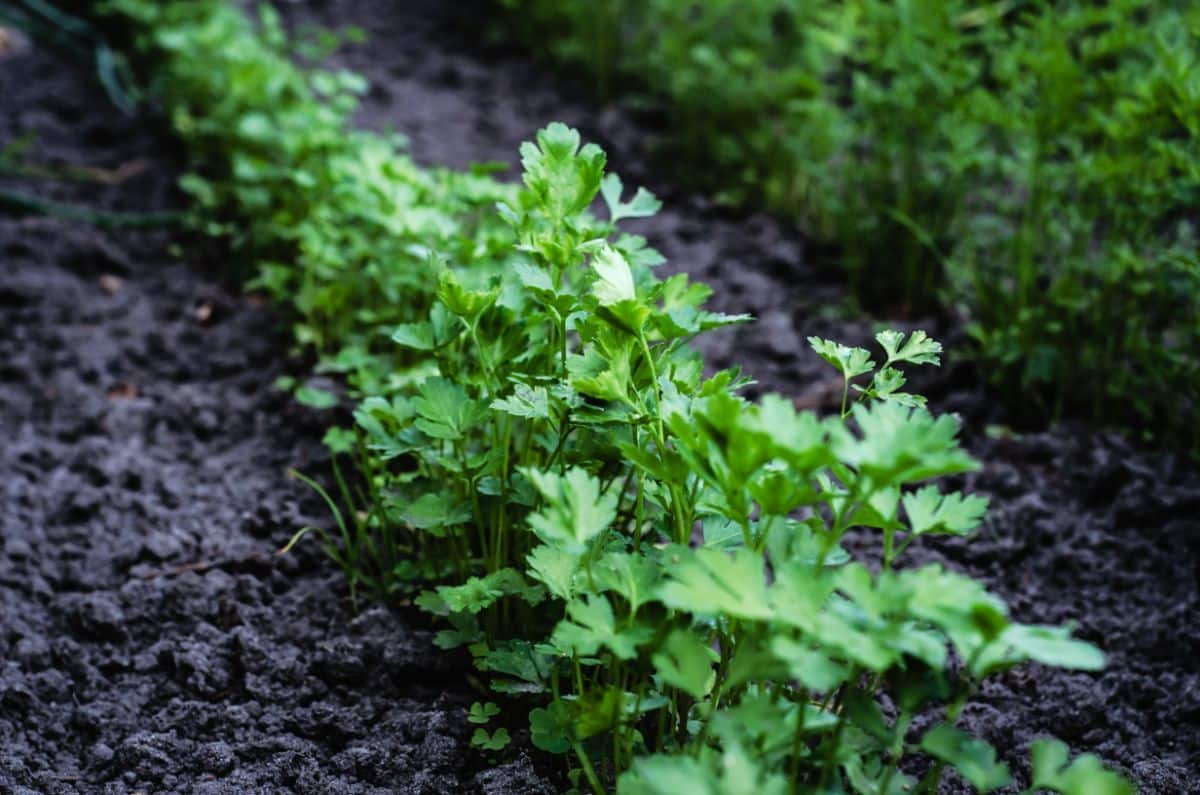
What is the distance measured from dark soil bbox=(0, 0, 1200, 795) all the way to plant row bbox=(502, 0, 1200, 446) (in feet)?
0.49

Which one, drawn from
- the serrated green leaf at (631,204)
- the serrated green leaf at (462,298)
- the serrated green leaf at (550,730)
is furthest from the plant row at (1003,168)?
the serrated green leaf at (550,730)

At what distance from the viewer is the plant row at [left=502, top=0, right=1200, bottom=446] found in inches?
86.7

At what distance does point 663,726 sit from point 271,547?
0.98 m

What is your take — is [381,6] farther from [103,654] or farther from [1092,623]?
[1092,623]

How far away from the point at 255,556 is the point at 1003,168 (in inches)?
73.0

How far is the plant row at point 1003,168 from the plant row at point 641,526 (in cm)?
71

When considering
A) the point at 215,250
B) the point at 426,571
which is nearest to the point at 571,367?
the point at 426,571

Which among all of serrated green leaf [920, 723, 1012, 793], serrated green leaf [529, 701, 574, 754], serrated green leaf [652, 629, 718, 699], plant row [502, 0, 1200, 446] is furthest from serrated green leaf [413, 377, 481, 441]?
plant row [502, 0, 1200, 446]

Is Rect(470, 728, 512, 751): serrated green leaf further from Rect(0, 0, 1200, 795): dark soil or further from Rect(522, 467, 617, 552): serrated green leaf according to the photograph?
Rect(522, 467, 617, 552): serrated green leaf

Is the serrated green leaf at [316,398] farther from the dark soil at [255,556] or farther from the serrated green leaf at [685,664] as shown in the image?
the serrated green leaf at [685,664]

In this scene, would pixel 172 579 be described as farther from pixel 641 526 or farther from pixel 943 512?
pixel 943 512

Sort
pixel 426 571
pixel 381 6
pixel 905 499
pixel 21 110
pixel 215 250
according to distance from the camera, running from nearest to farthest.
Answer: pixel 905 499, pixel 426 571, pixel 215 250, pixel 21 110, pixel 381 6

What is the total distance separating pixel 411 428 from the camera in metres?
1.59

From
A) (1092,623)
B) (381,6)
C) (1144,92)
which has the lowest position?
(1092,623)
